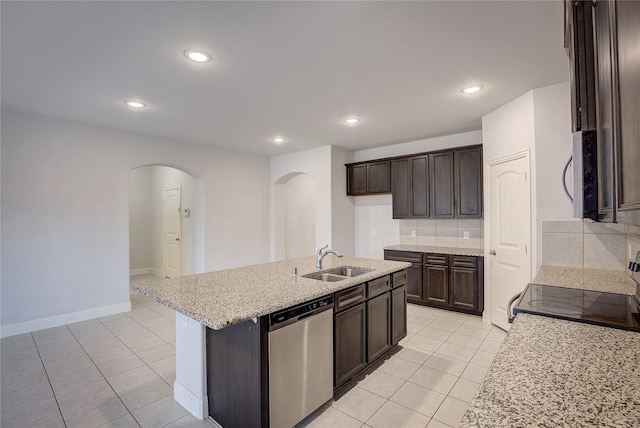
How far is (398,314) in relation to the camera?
3035mm

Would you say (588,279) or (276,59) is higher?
(276,59)

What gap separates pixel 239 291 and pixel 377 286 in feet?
4.13

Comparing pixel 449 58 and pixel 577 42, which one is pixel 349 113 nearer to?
pixel 449 58

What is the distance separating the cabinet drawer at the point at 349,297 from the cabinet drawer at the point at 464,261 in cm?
227

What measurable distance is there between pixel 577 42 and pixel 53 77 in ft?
12.5

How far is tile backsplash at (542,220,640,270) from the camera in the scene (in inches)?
98.6

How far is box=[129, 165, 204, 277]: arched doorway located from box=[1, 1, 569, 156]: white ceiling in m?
2.26

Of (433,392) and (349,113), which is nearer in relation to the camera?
(433,392)

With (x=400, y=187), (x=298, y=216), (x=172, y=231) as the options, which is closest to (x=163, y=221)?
(x=172, y=231)

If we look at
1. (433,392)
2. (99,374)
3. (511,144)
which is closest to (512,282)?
(511,144)

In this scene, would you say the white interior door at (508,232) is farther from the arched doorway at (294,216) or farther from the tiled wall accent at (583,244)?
the arched doorway at (294,216)

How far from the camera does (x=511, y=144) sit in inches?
132

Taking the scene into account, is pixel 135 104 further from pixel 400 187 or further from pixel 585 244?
pixel 585 244

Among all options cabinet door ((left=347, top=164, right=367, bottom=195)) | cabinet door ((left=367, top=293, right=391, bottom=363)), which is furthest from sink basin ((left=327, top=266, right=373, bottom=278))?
cabinet door ((left=347, top=164, right=367, bottom=195))
